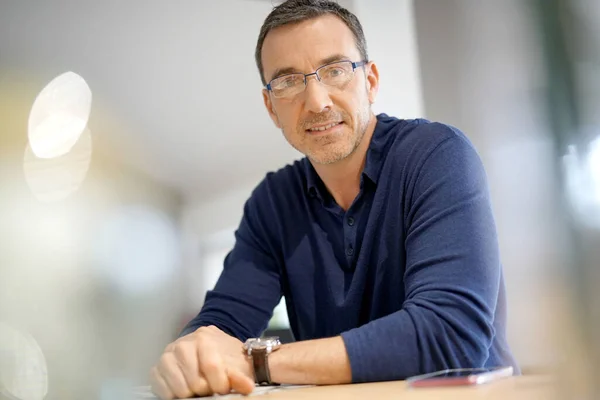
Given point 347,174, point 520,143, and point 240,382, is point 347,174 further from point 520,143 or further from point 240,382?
point 520,143

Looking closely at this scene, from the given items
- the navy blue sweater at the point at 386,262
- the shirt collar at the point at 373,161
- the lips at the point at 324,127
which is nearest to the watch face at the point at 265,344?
the navy blue sweater at the point at 386,262

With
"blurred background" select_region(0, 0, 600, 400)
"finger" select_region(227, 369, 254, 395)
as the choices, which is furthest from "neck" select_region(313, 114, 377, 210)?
"finger" select_region(227, 369, 254, 395)

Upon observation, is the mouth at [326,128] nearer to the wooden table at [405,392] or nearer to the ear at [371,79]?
the ear at [371,79]

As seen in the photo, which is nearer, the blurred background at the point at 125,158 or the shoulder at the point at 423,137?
the shoulder at the point at 423,137

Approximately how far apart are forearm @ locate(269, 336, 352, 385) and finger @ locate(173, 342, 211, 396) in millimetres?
97

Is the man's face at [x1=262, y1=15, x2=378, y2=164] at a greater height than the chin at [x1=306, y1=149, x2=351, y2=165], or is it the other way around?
the man's face at [x1=262, y1=15, x2=378, y2=164]

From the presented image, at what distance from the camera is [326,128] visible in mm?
1229

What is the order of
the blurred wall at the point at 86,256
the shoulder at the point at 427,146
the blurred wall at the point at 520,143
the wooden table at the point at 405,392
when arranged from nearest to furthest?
the blurred wall at the point at 520,143 → the wooden table at the point at 405,392 → the shoulder at the point at 427,146 → the blurred wall at the point at 86,256

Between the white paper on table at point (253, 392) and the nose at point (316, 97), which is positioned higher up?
the nose at point (316, 97)

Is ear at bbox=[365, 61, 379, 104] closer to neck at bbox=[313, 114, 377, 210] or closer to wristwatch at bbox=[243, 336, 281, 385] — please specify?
neck at bbox=[313, 114, 377, 210]

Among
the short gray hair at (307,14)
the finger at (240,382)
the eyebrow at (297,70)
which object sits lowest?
the finger at (240,382)

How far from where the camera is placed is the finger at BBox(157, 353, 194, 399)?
0.76 metres

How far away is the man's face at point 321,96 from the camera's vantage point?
1216 millimetres

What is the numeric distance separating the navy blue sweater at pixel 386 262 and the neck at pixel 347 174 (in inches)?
1.0
